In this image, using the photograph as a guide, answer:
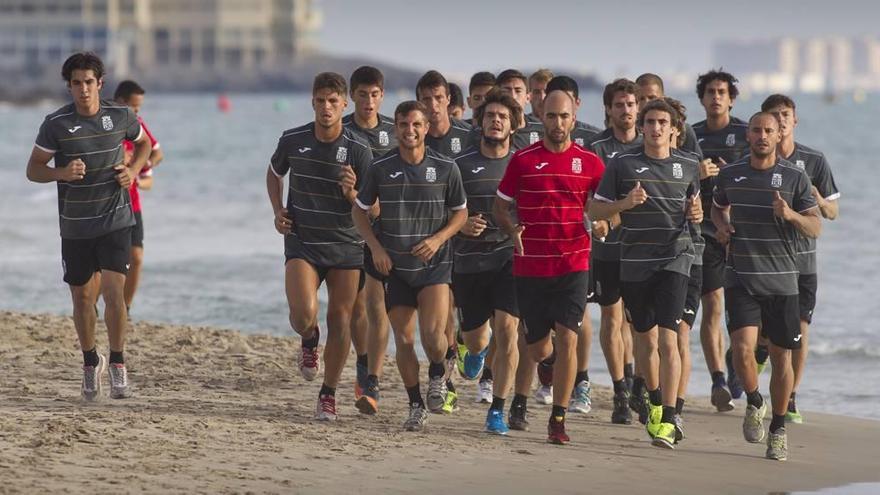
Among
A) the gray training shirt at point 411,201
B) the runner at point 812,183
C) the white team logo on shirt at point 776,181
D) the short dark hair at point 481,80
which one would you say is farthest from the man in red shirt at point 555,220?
the short dark hair at point 481,80

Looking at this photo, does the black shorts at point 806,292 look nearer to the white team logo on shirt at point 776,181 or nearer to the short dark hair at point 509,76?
the white team logo on shirt at point 776,181

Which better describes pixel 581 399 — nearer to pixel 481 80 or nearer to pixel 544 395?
pixel 544 395

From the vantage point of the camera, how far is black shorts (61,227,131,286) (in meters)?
10.6

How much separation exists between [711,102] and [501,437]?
9.76 feet

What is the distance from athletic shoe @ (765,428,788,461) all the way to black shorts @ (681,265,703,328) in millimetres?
923

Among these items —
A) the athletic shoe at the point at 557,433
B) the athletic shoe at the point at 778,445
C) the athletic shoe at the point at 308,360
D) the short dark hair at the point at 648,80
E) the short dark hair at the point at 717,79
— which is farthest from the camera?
the short dark hair at the point at 648,80

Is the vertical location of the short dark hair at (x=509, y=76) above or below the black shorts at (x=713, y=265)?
above

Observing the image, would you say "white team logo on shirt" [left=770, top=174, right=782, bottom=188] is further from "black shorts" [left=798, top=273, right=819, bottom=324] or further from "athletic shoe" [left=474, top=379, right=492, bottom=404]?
"athletic shoe" [left=474, top=379, right=492, bottom=404]

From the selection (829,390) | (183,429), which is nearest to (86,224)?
(183,429)

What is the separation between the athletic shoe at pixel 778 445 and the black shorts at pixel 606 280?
1738mm

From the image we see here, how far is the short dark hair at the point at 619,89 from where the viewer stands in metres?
11.1

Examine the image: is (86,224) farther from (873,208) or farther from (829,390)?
(873,208)

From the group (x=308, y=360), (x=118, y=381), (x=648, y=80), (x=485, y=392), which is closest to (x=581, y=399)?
(x=485, y=392)

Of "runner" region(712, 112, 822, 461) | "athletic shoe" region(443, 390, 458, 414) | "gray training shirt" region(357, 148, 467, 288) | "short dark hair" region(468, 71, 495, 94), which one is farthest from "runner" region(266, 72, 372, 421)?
"runner" region(712, 112, 822, 461)
